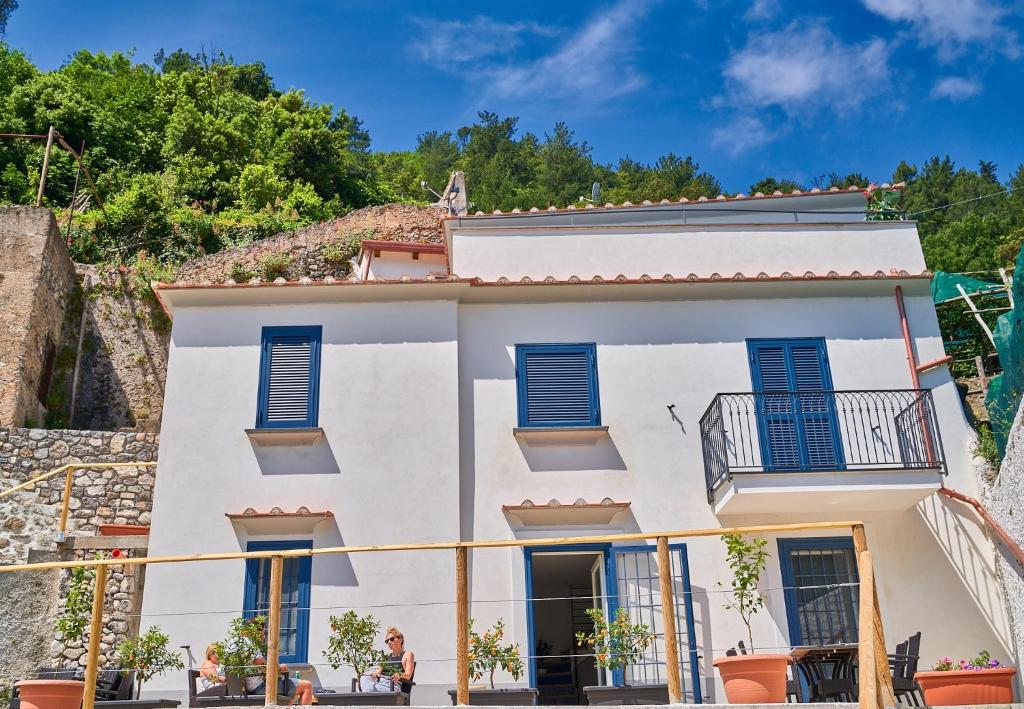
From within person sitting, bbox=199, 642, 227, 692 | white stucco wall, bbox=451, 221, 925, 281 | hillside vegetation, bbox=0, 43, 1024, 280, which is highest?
hillside vegetation, bbox=0, 43, 1024, 280

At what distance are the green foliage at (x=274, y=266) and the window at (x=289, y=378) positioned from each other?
10.9 metres

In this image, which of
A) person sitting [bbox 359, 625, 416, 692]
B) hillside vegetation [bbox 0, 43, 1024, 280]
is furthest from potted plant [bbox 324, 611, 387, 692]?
hillside vegetation [bbox 0, 43, 1024, 280]

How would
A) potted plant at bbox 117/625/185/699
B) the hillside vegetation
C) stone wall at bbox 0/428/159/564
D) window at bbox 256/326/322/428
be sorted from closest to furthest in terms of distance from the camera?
potted plant at bbox 117/625/185/699, window at bbox 256/326/322/428, stone wall at bbox 0/428/159/564, the hillside vegetation

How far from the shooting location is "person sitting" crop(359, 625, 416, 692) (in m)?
9.41

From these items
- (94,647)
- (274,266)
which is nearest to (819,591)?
(94,647)

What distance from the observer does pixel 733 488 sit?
11836mm

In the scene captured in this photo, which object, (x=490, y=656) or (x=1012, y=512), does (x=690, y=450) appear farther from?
(x=490, y=656)

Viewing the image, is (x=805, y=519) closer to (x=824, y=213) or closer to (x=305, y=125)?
(x=824, y=213)

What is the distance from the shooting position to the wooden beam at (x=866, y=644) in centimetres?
666

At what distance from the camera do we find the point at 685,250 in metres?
14.8

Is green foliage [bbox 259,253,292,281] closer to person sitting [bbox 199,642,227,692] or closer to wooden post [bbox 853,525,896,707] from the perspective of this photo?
person sitting [bbox 199,642,227,692]

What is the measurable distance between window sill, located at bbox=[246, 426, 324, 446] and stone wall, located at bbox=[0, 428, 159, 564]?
12.2 feet

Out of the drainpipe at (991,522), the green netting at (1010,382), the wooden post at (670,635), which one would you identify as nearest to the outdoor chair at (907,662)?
the drainpipe at (991,522)

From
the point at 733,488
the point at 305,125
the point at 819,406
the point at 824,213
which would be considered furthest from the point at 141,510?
the point at 305,125
